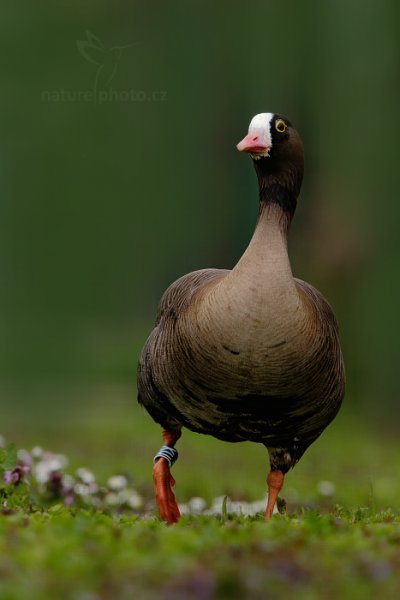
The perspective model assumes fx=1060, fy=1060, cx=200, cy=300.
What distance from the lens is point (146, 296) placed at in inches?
1086

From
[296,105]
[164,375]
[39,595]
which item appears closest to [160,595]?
[39,595]

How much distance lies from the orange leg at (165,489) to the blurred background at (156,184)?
3722mm

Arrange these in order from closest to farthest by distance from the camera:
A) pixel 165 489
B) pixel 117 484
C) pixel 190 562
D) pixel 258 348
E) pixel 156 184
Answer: pixel 190 562 < pixel 258 348 < pixel 165 489 < pixel 117 484 < pixel 156 184

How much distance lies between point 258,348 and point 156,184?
2222 centimetres

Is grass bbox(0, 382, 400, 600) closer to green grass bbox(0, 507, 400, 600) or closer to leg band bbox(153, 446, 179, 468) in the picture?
green grass bbox(0, 507, 400, 600)

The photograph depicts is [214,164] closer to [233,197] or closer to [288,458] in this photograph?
[233,197]

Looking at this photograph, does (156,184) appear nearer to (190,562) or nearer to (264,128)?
(264,128)

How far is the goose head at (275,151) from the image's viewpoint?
595 cm

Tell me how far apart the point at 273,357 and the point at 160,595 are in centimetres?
218

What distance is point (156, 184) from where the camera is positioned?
27297 mm

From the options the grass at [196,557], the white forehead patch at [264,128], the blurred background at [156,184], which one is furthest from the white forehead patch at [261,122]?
the blurred background at [156,184]

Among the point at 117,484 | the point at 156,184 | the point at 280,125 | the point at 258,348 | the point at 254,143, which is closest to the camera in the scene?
the point at 258,348

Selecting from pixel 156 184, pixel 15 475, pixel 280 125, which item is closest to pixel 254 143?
pixel 280 125

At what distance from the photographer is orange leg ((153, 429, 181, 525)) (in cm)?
611
